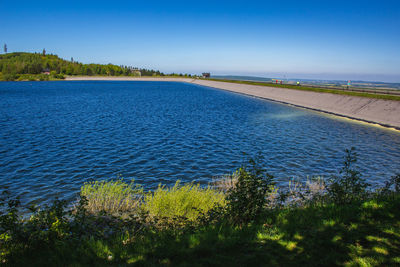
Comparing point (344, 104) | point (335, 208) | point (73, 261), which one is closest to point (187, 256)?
point (73, 261)

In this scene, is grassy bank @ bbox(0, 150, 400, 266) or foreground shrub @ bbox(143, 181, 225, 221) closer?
grassy bank @ bbox(0, 150, 400, 266)

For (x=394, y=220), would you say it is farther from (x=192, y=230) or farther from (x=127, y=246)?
(x=127, y=246)

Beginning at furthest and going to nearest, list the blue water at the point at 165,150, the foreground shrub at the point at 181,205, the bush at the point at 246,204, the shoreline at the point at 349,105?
1. the shoreline at the point at 349,105
2. the blue water at the point at 165,150
3. the foreground shrub at the point at 181,205
4. the bush at the point at 246,204

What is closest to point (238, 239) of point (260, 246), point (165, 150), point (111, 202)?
point (260, 246)

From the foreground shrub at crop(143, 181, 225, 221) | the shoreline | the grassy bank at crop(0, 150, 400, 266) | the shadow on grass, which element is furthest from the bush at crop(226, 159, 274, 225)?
the shoreline

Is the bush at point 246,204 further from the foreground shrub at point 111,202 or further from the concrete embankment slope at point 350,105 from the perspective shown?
the concrete embankment slope at point 350,105

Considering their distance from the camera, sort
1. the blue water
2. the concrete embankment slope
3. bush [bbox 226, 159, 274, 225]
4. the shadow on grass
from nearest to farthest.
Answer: the shadow on grass < bush [bbox 226, 159, 274, 225] < the blue water < the concrete embankment slope

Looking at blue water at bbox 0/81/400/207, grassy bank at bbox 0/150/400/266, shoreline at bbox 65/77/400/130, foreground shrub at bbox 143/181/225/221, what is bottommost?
blue water at bbox 0/81/400/207

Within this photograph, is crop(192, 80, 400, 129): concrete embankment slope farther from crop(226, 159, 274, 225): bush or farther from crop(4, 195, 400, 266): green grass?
crop(226, 159, 274, 225): bush

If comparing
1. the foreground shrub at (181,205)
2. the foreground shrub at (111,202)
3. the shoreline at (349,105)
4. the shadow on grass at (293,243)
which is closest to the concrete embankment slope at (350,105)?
the shoreline at (349,105)

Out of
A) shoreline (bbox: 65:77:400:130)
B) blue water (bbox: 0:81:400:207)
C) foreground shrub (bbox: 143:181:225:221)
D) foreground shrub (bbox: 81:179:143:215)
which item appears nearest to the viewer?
foreground shrub (bbox: 143:181:225:221)

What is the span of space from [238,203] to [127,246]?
3808mm

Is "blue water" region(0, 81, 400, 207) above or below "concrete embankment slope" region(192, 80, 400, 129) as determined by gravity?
below

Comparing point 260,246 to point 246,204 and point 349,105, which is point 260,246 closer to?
point 246,204
